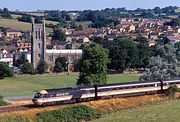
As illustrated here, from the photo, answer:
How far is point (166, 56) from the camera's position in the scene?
72.2m

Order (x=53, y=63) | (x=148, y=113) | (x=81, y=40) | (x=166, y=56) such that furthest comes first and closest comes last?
(x=81, y=40)
(x=53, y=63)
(x=166, y=56)
(x=148, y=113)

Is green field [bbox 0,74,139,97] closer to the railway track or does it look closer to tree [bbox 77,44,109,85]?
tree [bbox 77,44,109,85]

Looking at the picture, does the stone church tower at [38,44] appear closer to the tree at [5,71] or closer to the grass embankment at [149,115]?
the tree at [5,71]

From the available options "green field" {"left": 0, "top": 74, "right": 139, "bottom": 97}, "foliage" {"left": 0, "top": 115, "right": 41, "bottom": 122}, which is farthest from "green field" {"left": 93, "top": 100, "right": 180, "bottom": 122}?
"green field" {"left": 0, "top": 74, "right": 139, "bottom": 97}

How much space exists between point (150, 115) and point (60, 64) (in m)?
75.9

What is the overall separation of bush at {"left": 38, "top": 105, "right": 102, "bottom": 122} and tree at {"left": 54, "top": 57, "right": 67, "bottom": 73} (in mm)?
71051

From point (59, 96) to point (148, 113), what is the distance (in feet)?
24.9

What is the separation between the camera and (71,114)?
36.6 metres

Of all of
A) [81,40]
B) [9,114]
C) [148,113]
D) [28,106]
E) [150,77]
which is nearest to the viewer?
[9,114]

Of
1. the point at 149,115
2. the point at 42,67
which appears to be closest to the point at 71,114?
the point at 149,115

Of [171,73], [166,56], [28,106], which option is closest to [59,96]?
[28,106]

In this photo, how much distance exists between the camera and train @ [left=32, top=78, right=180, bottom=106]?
131 ft

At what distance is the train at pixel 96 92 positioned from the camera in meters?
39.8

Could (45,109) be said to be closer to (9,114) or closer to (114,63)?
(9,114)
